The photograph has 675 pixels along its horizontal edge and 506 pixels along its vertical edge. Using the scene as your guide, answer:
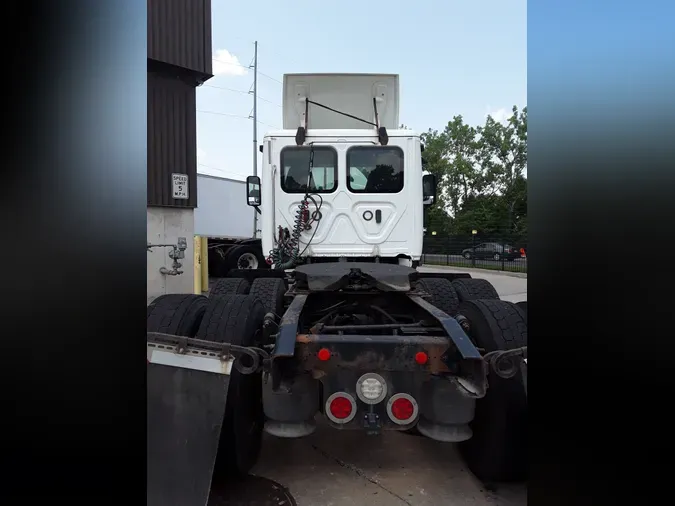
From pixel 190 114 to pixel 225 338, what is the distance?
398 inches

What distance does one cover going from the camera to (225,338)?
2.64m

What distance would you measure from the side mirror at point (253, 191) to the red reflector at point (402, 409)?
3412 mm

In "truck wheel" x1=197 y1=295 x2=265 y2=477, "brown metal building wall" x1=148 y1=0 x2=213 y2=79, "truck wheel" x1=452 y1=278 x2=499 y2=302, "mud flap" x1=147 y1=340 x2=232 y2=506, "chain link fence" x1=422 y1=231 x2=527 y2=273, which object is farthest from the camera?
"chain link fence" x1=422 y1=231 x2=527 y2=273

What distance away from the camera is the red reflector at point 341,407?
2.25 metres

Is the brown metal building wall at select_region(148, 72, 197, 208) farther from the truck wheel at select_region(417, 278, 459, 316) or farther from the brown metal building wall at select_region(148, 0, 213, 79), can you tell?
the truck wheel at select_region(417, 278, 459, 316)

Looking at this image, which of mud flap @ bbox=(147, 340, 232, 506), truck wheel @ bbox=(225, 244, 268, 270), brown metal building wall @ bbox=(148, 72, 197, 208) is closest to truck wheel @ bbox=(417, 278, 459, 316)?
mud flap @ bbox=(147, 340, 232, 506)

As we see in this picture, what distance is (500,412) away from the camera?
259 centimetres

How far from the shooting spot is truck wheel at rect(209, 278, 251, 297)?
443cm

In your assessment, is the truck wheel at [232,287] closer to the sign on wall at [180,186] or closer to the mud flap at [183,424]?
the mud flap at [183,424]

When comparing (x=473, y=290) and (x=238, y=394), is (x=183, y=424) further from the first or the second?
(x=473, y=290)

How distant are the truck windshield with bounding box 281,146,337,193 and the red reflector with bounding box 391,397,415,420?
123 inches

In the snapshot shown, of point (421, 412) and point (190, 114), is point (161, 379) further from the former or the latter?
point (190, 114)

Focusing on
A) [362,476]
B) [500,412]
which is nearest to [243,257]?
[362,476]
